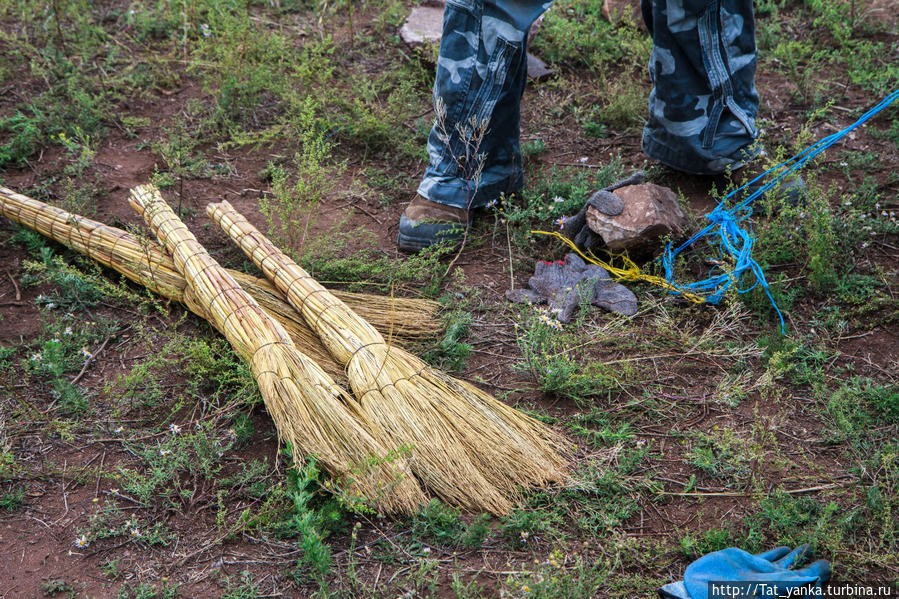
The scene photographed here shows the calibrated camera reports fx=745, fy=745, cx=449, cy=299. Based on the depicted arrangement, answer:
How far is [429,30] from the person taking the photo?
185 inches

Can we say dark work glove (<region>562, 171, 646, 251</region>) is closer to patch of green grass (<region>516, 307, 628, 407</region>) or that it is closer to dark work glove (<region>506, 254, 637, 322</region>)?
dark work glove (<region>506, 254, 637, 322</region>)

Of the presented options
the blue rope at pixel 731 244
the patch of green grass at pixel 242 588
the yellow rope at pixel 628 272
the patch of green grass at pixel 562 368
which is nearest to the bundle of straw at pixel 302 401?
the patch of green grass at pixel 242 588

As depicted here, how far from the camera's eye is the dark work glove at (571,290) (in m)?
2.86

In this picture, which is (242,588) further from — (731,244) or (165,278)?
(731,244)

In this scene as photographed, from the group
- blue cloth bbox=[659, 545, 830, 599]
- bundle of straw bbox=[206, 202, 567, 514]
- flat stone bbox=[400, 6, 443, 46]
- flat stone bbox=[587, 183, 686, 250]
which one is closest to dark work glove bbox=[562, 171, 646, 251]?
flat stone bbox=[587, 183, 686, 250]

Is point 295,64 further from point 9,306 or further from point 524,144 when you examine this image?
point 9,306

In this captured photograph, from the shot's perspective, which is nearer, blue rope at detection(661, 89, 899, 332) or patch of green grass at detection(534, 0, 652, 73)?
blue rope at detection(661, 89, 899, 332)

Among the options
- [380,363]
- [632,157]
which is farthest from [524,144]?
[380,363]

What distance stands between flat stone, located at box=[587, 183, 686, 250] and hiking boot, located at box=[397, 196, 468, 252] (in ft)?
1.94

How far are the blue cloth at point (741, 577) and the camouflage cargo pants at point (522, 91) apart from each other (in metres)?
1.78

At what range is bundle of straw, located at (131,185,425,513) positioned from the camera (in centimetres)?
214

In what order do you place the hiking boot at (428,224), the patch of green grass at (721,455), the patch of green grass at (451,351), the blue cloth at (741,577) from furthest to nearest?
the hiking boot at (428,224) < the patch of green grass at (451,351) < the patch of green grass at (721,455) < the blue cloth at (741,577)

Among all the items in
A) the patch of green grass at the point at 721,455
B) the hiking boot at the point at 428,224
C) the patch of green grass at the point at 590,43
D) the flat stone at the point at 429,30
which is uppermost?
the flat stone at the point at 429,30

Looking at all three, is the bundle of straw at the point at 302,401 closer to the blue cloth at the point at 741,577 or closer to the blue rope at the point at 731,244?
the blue cloth at the point at 741,577
